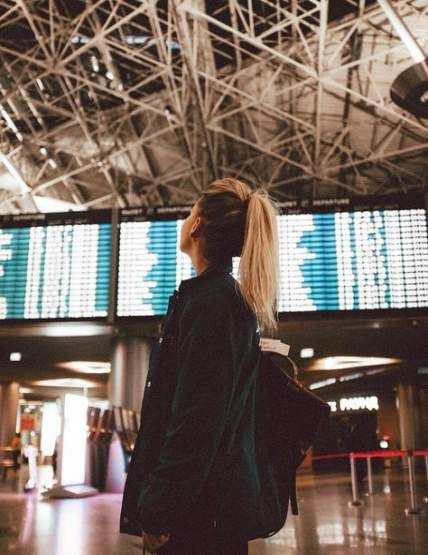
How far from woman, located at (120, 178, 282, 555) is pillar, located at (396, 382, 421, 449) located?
22128 millimetres

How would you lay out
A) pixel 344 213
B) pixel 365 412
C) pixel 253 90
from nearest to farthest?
pixel 344 213
pixel 253 90
pixel 365 412

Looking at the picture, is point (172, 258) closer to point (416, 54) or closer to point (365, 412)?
point (416, 54)

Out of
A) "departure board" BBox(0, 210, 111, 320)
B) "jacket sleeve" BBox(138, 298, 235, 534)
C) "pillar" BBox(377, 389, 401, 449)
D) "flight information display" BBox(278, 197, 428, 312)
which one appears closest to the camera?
"jacket sleeve" BBox(138, 298, 235, 534)

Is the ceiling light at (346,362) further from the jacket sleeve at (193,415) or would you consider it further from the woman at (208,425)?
the jacket sleeve at (193,415)

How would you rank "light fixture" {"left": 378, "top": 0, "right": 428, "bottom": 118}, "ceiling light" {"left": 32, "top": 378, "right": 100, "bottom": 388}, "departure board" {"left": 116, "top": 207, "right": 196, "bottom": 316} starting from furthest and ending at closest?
1. "ceiling light" {"left": 32, "top": 378, "right": 100, "bottom": 388}
2. "departure board" {"left": 116, "top": 207, "right": 196, "bottom": 316}
3. "light fixture" {"left": 378, "top": 0, "right": 428, "bottom": 118}

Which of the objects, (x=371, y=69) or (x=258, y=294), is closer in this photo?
(x=258, y=294)

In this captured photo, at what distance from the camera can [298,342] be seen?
14211 mm

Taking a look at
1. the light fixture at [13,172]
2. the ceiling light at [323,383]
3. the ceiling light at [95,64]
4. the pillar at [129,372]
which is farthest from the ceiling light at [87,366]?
the ceiling light at [323,383]

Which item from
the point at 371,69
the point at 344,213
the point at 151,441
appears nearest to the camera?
the point at 151,441

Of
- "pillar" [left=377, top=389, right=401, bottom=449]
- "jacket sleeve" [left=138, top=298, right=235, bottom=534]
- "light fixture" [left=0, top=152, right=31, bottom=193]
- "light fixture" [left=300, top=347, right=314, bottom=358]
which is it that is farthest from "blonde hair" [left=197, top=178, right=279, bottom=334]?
"pillar" [left=377, top=389, right=401, bottom=449]

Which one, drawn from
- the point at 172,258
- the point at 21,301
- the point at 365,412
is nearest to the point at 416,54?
the point at 172,258

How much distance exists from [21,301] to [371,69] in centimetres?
954

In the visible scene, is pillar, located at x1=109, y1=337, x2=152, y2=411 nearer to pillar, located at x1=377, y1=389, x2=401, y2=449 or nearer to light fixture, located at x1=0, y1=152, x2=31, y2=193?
light fixture, located at x1=0, y1=152, x2=31, y2=193

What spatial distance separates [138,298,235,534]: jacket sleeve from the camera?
3.86 ft
